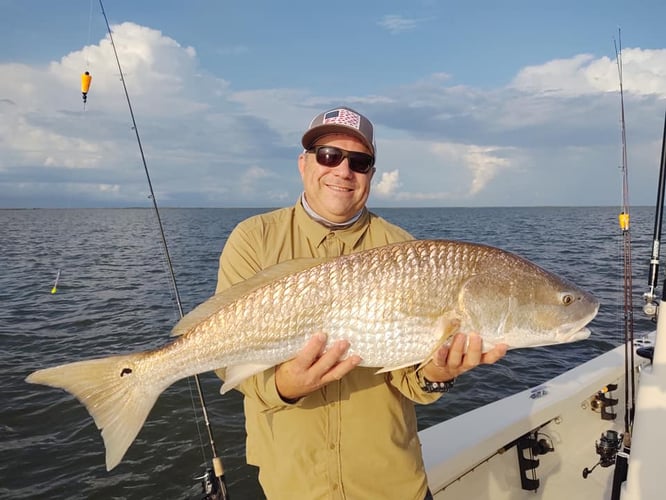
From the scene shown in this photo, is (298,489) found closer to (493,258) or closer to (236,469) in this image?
(493,258)

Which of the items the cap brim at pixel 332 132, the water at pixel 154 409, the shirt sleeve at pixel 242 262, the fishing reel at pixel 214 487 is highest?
the cap brim at pixel 332 132

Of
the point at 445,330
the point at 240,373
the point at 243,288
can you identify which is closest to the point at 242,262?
the point at 243,288

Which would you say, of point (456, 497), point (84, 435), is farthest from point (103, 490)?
point (456, 497)

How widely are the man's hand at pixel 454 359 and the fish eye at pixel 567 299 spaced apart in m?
0.53

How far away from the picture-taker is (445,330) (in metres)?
2.60

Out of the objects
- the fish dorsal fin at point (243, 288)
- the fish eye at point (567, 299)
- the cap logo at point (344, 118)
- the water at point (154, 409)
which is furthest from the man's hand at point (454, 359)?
the water at point (154, 409)

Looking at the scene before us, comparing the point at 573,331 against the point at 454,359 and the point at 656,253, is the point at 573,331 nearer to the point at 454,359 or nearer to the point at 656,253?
the point at 454,359

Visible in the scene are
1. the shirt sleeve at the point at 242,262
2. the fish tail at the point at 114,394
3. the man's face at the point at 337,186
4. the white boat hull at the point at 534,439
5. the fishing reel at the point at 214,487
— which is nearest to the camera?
the fish tail at the point at 114,394

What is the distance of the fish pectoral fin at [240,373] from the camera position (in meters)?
2.56

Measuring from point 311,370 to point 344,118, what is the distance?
4.90 feet

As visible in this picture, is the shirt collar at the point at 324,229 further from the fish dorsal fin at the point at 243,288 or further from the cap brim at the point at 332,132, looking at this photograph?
the cap brim at the point at 332,132

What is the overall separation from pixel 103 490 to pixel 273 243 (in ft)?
19.7

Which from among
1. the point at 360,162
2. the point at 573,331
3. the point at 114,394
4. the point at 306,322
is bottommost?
the point at 114,394

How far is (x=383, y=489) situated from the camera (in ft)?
8.20
